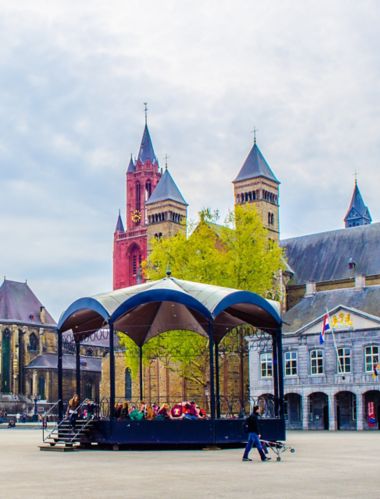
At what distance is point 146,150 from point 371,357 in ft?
285

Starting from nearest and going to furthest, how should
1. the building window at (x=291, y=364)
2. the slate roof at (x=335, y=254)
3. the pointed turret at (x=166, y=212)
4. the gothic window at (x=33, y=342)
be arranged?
the building window at (x=291, y=364) < the slate roof at (x=335, y=254) < the pointed turret at (x=166, y=212) < the gothic window at (x=33, y=342)

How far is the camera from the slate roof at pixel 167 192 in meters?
94.9

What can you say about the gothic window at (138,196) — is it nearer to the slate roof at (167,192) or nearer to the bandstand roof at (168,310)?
the slate roof at (167,192)

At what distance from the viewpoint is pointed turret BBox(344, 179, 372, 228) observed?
384 feet

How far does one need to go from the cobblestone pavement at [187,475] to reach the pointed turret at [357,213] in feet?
305

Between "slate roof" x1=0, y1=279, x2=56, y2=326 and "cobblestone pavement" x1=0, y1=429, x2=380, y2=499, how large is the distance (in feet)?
271

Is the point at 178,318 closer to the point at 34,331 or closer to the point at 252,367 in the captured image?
the point at 252,367

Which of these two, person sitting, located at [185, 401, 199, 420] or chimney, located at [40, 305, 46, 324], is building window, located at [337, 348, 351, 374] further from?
chimney, located at [40, 305, 46, 324]

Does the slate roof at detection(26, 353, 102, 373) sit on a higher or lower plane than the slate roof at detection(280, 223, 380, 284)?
lower

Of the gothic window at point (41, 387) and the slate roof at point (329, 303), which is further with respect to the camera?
the gothic window at point (41, 387)

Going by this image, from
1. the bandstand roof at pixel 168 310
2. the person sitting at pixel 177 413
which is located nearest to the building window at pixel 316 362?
the bandstand roof at pixel 168 310

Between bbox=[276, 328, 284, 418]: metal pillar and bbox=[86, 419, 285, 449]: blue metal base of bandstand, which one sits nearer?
bbox=[86, 419, 285, 449]: blue metal base of bandstand

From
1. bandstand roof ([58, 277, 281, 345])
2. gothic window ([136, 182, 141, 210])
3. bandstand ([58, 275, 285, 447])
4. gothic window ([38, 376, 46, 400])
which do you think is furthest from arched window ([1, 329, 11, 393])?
bandstand ([58, 275, 285, 447])

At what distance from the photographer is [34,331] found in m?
109
